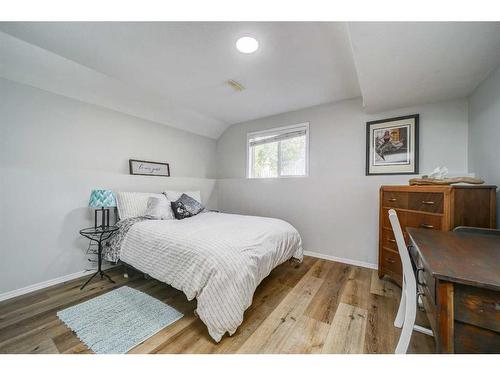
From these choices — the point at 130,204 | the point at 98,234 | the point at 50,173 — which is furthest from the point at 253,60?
the point at 98,234

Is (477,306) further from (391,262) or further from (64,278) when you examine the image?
(64,278)

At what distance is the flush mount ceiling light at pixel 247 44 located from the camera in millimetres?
1643

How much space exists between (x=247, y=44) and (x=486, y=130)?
231 centimetres

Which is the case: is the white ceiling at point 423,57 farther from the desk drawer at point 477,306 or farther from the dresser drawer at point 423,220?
the desk drawer at point 477,306

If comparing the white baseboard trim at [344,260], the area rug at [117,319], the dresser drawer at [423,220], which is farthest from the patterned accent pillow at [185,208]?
the dresser drawer at [423,220]

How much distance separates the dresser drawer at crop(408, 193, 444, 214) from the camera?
1.66 meters

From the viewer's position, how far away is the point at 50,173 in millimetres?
2107

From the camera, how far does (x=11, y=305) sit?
5.74 ft

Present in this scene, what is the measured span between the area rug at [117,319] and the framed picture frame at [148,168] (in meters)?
1.67

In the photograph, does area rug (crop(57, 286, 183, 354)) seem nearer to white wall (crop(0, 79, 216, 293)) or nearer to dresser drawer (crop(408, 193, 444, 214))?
white wall (crop(0, 79, 216, 293))

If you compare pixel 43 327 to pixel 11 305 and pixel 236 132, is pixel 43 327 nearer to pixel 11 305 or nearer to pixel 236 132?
pixel 11 305

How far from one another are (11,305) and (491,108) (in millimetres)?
4665
